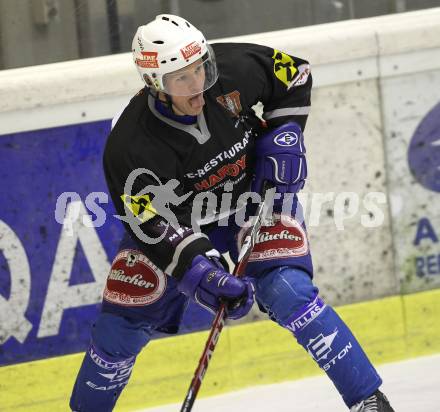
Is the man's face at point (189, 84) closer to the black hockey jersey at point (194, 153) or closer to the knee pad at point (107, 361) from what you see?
the black hockey jersey at point (194, 153)

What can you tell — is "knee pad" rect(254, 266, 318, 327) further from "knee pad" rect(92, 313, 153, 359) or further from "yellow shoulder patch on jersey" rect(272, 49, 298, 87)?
"yellow shoulder patch on jersey" rect(272, 49, 298, 87)

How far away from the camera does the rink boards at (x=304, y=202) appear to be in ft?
15.1

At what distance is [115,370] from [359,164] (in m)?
1.43

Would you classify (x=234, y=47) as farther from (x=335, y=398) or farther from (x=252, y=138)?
(x=335, y=398)

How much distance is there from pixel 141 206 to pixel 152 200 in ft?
0.12

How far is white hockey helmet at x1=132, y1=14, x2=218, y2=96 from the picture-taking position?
3.69 metres

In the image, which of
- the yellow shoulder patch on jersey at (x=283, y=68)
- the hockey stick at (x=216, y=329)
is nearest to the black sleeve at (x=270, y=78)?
the yellow shoulder patch on jersey at (x=283, y=68)

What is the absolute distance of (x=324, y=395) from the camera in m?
4.61

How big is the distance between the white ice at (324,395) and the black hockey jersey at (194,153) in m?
0.88

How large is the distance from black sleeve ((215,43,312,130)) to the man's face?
20 centimetres

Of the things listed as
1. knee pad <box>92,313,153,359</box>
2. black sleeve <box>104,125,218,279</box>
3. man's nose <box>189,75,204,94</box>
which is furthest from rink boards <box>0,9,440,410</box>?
man's nose <box>189,75,204,94</box>

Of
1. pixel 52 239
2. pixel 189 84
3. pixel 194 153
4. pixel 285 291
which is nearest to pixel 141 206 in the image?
pixel 194 153

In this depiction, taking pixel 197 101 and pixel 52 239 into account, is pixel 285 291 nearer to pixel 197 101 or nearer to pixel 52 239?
pixel 197 101

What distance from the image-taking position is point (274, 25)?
500 cm
